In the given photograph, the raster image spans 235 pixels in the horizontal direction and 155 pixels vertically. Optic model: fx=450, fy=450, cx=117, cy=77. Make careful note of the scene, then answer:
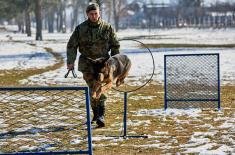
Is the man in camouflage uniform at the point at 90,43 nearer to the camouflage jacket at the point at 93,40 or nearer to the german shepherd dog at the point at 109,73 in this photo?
the camouflage jacket at the point at 93,40

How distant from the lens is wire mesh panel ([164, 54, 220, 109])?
10.7m

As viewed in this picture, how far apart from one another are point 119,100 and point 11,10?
177 feet

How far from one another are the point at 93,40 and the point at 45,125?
1.93 m

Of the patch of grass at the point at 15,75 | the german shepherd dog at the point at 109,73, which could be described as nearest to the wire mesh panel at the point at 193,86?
the german shepherd dog at the point at 109,73

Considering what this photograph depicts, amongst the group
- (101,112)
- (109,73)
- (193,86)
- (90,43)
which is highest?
(90,43)

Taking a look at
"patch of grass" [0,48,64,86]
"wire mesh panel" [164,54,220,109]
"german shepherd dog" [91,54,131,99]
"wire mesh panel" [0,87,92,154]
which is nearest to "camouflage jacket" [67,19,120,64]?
"german shepherd dog" [91,54,131,99]

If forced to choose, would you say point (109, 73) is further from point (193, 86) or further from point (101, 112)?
point (193, 86)

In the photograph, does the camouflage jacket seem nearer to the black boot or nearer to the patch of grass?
the black boot

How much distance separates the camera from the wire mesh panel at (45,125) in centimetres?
Result: 676

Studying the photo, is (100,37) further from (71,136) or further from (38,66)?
(38,66)

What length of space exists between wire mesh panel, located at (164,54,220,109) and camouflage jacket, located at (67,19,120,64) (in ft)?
8.65

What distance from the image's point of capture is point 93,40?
796cm

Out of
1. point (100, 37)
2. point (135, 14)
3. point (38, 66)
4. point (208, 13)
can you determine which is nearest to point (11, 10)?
point (38, 66)

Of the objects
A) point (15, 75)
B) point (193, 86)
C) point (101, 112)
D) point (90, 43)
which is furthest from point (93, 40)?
point (15, 75)
